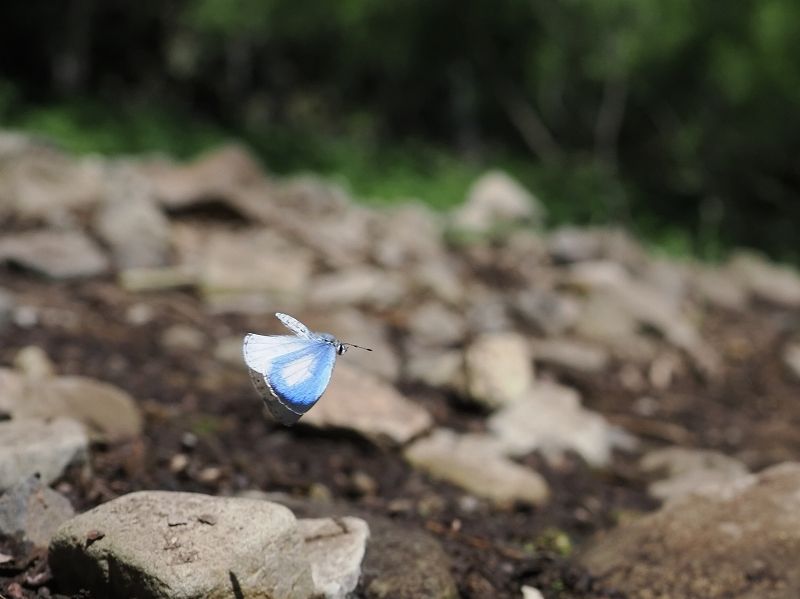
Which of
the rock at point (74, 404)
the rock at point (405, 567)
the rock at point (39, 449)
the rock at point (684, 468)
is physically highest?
the rock at point (39, 449)

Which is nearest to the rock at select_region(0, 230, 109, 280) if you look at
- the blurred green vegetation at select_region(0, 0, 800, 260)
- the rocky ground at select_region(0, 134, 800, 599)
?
the rocky ground at select_region(0, 134, 800, 599)

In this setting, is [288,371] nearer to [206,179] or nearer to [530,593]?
[530,593]

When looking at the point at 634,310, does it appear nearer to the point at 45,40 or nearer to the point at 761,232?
the point at 761,232

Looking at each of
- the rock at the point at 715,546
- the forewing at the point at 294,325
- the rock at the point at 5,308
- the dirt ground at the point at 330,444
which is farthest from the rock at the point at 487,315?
the forewing at the point at 294,325

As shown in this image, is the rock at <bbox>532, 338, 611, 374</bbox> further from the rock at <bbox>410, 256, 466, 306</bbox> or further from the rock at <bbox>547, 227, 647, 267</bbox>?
the rock at <bbox>547, 227, 647, 267</bbox>

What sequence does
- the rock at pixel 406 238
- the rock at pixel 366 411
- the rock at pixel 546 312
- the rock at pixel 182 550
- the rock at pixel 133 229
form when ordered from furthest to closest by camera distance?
the rock at pixel 406 238 < the rock at pixel 546 312 < the rock at pixel 133 229 < the rock at pixel 366 411 < the rock at pixel 182 550

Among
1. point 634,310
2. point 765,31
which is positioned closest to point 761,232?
point 765,31

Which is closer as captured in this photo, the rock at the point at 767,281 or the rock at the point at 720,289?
the rock at the point at 720,289

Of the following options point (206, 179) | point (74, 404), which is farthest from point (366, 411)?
point (206, 179)

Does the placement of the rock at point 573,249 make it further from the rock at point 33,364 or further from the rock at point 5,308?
the rock at point 33,364
